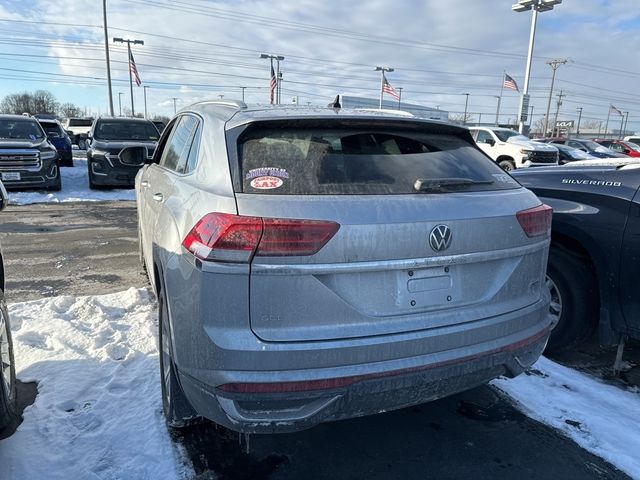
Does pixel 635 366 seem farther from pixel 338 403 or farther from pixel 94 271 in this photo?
pixel 94 271

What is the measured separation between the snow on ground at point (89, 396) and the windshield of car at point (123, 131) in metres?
9.36

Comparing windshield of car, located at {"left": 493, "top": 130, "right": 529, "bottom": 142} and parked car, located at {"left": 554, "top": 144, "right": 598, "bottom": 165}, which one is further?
parked car, located at {"left": 554, "top": 144, "right": 598, "bottom": 165}

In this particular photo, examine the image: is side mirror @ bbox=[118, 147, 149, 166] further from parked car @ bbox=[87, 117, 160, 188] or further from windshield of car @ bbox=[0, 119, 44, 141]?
windshield of car @ bbox=[0, 119, 44, 141]

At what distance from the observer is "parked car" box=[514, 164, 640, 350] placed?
322cm

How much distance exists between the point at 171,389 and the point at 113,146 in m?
11.0

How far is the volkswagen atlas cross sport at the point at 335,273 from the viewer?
1925 mm

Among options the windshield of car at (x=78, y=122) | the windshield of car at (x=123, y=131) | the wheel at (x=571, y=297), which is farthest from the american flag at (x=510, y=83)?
the windshield of car at (x=78, y=122)

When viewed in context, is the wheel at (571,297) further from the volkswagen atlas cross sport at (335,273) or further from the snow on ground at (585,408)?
the volkswagen atlas cross sport at (335,273)

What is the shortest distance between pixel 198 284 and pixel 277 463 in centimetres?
116

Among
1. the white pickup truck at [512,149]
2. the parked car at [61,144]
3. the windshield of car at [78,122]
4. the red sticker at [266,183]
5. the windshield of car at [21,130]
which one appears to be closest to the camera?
the red sticker at [266,183]

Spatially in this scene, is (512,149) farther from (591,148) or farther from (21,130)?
(21,130)

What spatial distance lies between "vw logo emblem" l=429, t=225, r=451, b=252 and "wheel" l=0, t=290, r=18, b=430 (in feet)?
7.25

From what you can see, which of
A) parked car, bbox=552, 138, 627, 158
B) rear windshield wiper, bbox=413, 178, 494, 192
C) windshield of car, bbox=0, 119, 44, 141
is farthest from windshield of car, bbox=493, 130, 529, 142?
rear windshield wiper, bbox=413, 178, 494, 192

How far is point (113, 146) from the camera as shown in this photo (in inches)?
477
